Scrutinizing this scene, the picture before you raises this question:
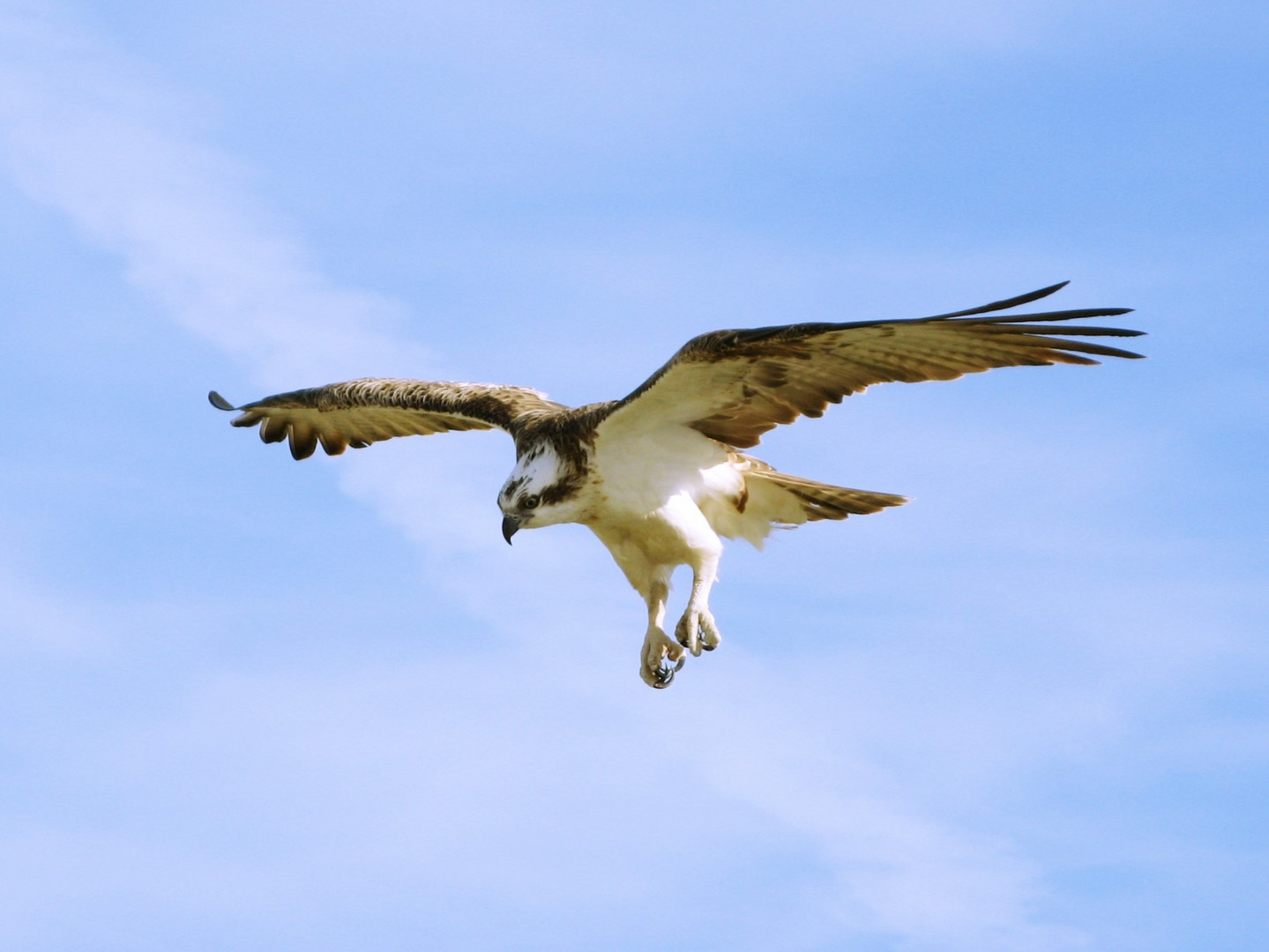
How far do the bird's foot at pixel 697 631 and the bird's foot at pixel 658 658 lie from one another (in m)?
0.30

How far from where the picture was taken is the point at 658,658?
38.8 feet

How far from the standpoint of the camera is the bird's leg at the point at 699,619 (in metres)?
11.4

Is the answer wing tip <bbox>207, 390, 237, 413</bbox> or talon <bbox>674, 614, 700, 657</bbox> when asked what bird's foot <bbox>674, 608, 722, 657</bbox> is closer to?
talon <bbox>674, 614, 700, 657</bbox>

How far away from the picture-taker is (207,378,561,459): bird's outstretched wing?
12977 millimetres

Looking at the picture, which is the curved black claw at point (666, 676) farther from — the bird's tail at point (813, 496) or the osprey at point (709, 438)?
the bird's tail at point (813, 496)

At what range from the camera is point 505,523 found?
37.6ft

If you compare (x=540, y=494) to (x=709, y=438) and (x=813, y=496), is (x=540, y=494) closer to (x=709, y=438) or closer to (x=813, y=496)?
(x=709, y=438)

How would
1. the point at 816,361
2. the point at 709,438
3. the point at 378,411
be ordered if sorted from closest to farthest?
the point at 816,361 → the point at 709,438 → the point at 378,411

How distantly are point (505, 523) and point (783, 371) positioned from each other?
6.48 ft

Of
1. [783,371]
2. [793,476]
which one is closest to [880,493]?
[793,476]

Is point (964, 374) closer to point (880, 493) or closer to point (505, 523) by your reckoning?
point (880, 493)

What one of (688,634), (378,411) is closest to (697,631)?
(688,634)

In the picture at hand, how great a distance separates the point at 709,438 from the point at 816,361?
1041 mm

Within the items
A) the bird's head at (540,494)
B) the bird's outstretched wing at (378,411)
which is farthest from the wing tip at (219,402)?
the bird's head at (540,494)
